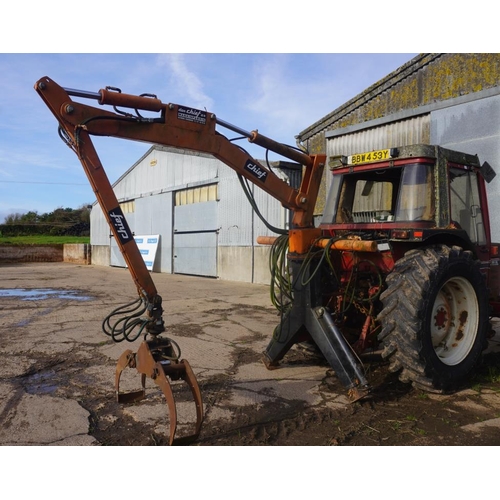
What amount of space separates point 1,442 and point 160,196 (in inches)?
749

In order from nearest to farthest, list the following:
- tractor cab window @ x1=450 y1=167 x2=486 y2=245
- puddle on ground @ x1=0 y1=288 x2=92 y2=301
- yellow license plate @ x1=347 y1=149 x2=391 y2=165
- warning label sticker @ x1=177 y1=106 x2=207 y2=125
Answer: warning label sticker @ x1=177 y1=106 x2=207 y2=125 < yellow license plate @ x1=347 y1=149 x2=391 y2=165 < tractor cab window @ x1=450 y1=167 x2=486 y2=245 < puddle on ground @ x1=0 y1=288 x2=92 y2=301

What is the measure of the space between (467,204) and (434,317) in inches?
59.9

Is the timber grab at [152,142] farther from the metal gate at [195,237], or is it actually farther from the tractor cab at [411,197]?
the metal gate at [195,237]

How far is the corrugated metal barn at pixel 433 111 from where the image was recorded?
30.3 ft

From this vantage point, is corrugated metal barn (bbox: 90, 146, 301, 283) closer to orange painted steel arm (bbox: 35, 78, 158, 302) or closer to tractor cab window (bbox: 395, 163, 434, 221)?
tractor cab window (bbox: 395, 163, 434, 221)

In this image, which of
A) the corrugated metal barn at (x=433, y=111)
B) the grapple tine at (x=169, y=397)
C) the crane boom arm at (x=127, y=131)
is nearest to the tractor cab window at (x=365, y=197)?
the crane boom arm at (x=127, y=131)

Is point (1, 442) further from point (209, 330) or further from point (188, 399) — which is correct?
point (209, 330)

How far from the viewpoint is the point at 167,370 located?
11.6 ft

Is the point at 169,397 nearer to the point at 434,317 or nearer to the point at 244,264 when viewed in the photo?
the point at 434,317

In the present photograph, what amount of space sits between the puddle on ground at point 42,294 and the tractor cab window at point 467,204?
9.33m

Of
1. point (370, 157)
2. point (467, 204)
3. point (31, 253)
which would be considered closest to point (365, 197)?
point (370, 157)

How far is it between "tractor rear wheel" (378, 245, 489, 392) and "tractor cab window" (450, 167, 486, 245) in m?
0.64

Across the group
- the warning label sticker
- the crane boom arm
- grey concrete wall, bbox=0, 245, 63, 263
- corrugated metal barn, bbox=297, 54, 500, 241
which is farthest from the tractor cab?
grey concrete wall, bbox=0, 245, 63, 263

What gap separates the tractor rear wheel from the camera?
14.2 feet
